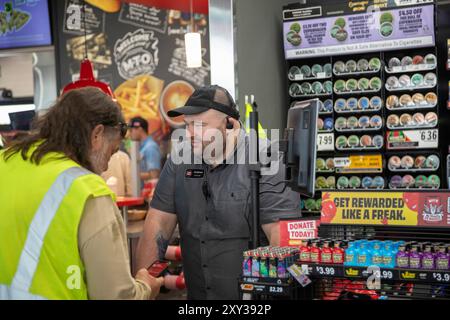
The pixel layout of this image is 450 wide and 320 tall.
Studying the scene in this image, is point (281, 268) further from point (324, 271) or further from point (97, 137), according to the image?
point (97, 137)

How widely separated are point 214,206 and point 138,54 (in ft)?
19.0

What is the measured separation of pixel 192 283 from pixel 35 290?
138 centimetres

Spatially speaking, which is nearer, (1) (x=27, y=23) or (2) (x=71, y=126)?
(2) (x=71, y=126)

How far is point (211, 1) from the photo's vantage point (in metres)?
5.38

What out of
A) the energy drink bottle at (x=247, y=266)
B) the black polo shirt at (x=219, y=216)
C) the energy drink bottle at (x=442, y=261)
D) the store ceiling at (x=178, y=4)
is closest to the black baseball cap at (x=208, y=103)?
the black polo shirt at (x=219, y=216)

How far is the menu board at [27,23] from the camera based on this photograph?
805 cm

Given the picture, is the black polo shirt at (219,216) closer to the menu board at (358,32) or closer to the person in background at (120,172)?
the menu board at (358,32)

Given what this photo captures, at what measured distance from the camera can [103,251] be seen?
1.98 m

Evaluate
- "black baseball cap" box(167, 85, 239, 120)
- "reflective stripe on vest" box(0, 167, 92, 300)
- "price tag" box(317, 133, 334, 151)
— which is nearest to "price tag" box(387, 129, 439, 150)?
"price tag" box(317, 133, 334, 151)

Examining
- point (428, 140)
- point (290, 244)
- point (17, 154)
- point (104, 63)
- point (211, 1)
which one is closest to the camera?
point (17, 154)

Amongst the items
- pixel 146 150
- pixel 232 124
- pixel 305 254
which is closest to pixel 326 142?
pixel 146 150

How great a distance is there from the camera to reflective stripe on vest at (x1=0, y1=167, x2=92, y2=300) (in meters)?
1.94

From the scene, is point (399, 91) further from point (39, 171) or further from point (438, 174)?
point (39, 171)
